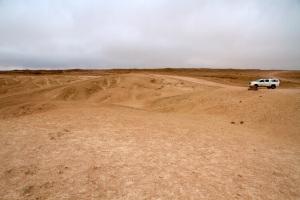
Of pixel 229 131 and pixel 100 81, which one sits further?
pixel 100 81

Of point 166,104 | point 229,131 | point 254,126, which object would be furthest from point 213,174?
point 166,104

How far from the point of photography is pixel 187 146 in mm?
9273

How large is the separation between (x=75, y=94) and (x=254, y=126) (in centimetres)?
1789

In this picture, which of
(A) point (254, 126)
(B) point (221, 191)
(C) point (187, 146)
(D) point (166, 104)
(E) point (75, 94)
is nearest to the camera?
(B) point (221, 191)

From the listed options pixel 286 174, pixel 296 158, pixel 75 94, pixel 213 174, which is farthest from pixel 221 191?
pixel 75 94

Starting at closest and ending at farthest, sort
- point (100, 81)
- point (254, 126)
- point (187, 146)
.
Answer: point (187, 146) → point (254, 126) → point (100, 81)

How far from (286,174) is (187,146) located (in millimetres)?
2977

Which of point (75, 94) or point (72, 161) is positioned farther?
point (75, 94)

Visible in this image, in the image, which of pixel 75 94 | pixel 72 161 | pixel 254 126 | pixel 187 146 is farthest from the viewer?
pixel 75 94

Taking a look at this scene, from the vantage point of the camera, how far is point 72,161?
7.41 metres

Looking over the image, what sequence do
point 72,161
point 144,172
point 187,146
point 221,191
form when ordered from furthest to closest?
point 187,146
point 72,161
point 144,172
point 221,191

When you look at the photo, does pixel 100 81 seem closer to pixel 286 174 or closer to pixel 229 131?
pixel 229 131

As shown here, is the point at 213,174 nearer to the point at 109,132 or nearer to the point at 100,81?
the point at 109,132

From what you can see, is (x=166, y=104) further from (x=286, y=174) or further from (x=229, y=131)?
(x=286, y=174)
